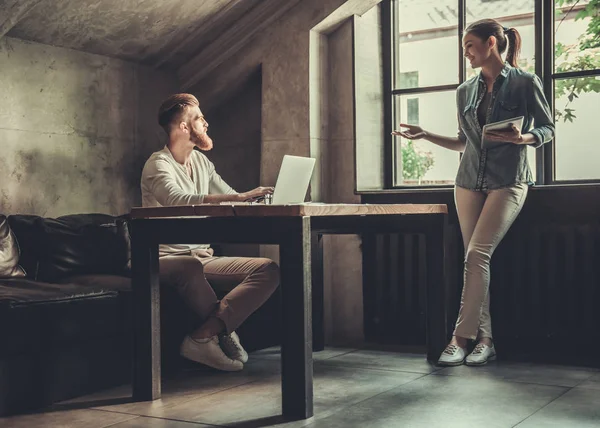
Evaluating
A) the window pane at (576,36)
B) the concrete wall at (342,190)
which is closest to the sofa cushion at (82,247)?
the concrete wall at (342,190)

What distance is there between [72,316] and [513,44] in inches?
101

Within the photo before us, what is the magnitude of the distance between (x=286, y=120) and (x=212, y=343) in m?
1.71

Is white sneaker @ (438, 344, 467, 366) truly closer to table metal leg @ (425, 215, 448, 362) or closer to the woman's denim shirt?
table metal leg @ (425, 215, 448, 362)

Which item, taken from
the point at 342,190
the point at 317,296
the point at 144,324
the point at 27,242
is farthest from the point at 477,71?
the point at 27,242

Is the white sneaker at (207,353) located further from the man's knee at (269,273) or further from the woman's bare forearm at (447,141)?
the woman's bare forearm at (447,141)

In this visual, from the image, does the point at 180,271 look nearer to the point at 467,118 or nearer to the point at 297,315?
the point at 297,315

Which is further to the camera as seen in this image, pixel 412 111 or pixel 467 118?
pixel 412 111

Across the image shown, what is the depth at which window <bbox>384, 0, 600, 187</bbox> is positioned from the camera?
15.5ft

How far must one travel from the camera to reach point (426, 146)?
5.25 meters

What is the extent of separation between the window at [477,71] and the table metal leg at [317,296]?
789mm

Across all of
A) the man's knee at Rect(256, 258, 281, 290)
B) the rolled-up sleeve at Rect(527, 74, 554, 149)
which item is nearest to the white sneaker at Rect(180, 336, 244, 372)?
the man's knee at Rect(256, 258, 281, 290)

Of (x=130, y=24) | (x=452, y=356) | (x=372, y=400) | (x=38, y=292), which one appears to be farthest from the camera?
(x=130, y=24)

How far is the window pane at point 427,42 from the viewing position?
514 cm

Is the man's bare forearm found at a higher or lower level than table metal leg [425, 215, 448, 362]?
higher
